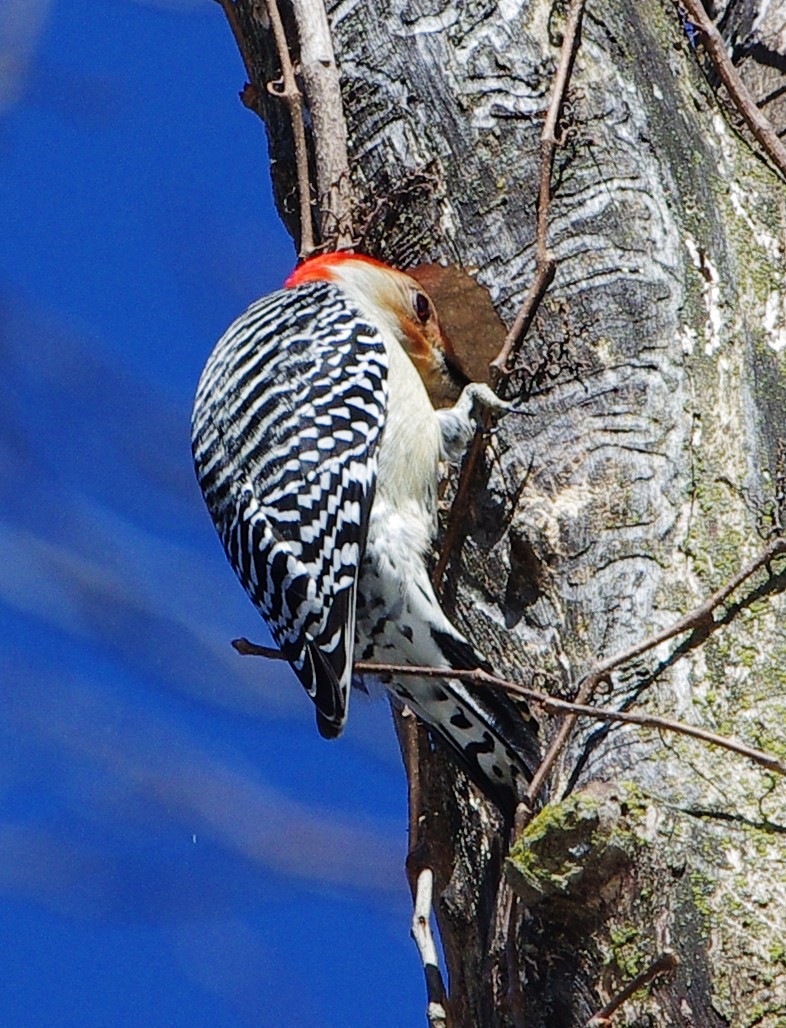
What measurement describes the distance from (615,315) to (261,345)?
1.03 meters

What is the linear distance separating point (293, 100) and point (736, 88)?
1.12 meters

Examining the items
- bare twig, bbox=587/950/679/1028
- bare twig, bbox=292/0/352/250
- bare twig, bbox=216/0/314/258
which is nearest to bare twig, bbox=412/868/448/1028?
bare twig, bbox=587/950/679/1028

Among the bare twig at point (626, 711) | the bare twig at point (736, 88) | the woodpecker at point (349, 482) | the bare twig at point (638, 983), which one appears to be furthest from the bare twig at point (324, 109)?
the bare twig at point (638, 983)

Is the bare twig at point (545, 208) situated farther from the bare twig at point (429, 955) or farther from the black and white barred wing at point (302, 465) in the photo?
the bare twig at point (429, 955)

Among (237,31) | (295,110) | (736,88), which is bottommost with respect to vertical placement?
(736,88)

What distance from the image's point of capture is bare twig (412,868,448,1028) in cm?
296

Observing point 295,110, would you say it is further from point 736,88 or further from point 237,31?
point 736,88

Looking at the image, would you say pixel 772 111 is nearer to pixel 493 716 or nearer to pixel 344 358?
pixel 344 358

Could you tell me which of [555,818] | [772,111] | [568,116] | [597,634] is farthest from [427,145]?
[555,818]

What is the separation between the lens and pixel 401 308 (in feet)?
11.7

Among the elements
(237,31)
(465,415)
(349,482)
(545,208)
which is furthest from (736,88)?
(237,31)

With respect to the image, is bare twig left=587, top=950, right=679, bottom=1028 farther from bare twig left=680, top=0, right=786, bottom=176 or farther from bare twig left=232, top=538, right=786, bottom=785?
bare twig left=680, top=0, right=786, bottom=176

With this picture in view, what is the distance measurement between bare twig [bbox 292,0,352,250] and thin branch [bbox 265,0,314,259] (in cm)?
5

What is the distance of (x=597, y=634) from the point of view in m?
2.79
